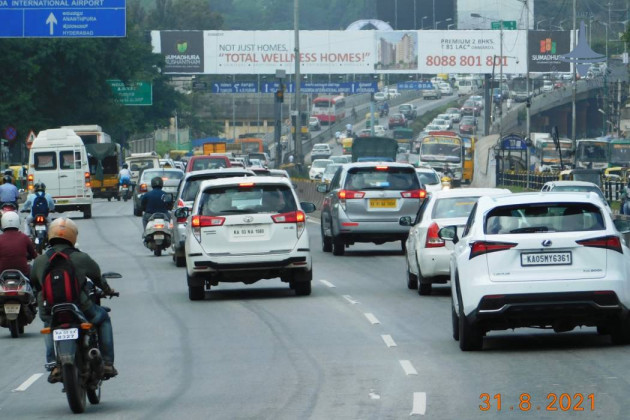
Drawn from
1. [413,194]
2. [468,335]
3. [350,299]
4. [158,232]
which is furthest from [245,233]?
[158,232]

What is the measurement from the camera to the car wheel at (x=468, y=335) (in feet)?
49.9

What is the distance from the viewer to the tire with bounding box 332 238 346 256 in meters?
31.8

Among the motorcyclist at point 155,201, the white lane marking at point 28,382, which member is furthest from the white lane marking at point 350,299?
the motorcyclist at point 155,201

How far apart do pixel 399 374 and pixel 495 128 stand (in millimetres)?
131422

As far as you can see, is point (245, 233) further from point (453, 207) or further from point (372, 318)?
point (372, 318)

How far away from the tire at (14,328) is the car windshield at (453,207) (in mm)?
6459

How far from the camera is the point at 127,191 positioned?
7344 cm

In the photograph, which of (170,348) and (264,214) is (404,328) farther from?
(264,214)

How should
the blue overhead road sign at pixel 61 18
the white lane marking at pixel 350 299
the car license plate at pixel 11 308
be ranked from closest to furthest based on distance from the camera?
the car license plate at pixel 11 308
the white lane marking at pixel 350 299
the blue overhead road sign at pixel 61 18

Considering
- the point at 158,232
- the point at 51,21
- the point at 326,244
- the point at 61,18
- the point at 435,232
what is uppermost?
the point at 61,18

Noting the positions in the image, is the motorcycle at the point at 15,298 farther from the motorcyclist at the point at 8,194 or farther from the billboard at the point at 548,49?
the billboard at the point at 548,49

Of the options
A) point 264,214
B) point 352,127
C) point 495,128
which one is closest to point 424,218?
point 264,214

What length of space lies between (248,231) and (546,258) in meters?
7.84

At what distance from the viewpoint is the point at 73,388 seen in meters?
11.7
